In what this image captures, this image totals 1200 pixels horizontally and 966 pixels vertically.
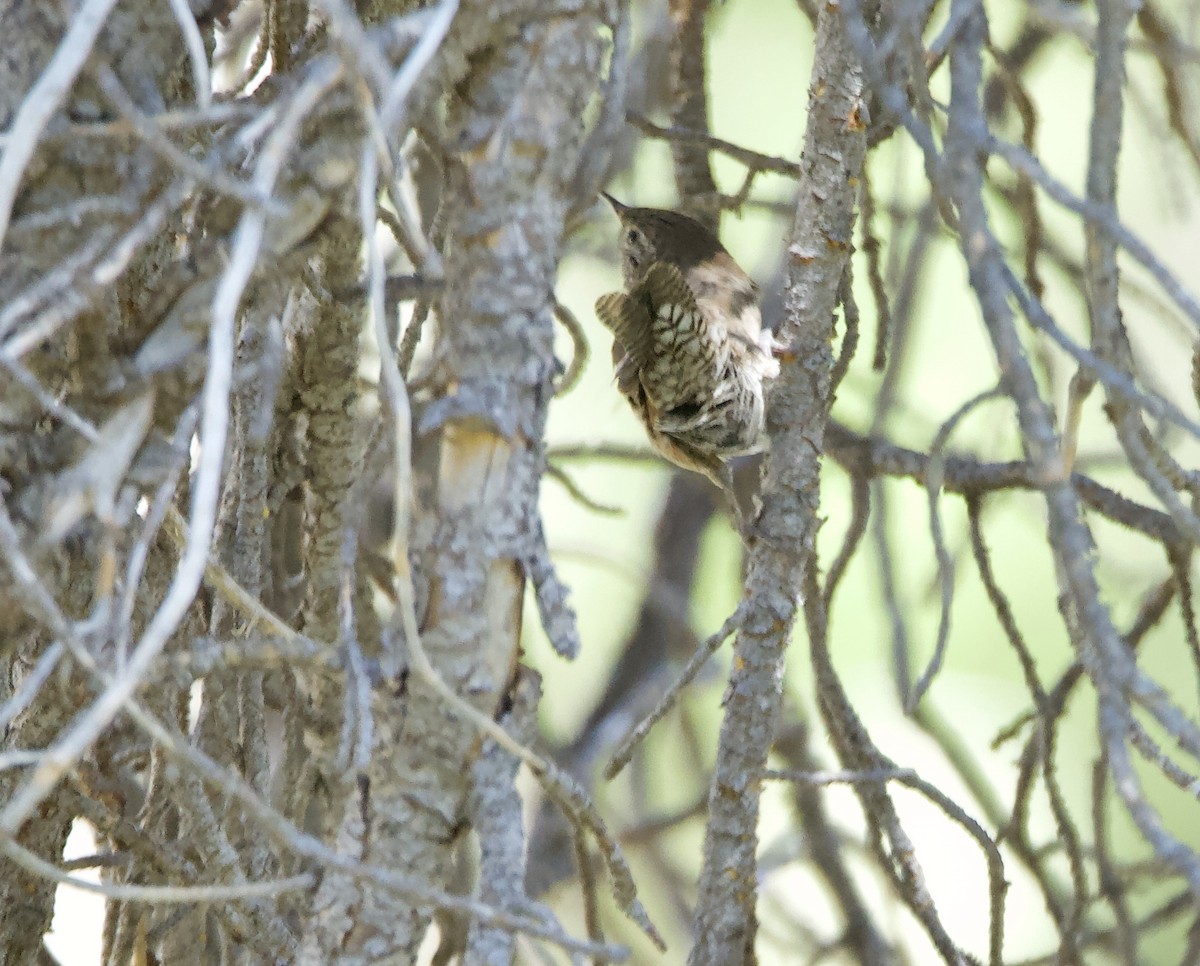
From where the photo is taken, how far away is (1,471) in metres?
0.75

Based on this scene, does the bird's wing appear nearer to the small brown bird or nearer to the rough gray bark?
the small brown bird

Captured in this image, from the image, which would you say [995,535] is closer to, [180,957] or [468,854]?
[468,854]

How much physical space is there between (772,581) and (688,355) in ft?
1.91

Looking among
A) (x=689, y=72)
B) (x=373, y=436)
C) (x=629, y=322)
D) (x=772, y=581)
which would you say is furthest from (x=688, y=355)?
(x=373, y=436)

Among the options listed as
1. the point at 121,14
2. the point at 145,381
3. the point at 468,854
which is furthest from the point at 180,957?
the point at 468,854

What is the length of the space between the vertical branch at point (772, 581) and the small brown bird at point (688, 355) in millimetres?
341

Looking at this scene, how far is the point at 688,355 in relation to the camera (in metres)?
1.80

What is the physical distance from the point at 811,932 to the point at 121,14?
2.31 meters

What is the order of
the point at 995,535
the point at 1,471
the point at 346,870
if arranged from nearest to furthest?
1. the point at 346,870
2. the point at 1,471
3. the point at 995,535

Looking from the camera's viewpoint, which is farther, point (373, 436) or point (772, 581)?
point (772, 581)

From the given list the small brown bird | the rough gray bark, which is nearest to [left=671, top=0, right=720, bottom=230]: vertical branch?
the small brown bird

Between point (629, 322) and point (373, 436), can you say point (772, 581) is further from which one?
point (629, 322)

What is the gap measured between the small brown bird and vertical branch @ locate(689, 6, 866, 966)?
0.34 meters

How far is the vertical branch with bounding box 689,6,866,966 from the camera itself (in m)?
1.27
